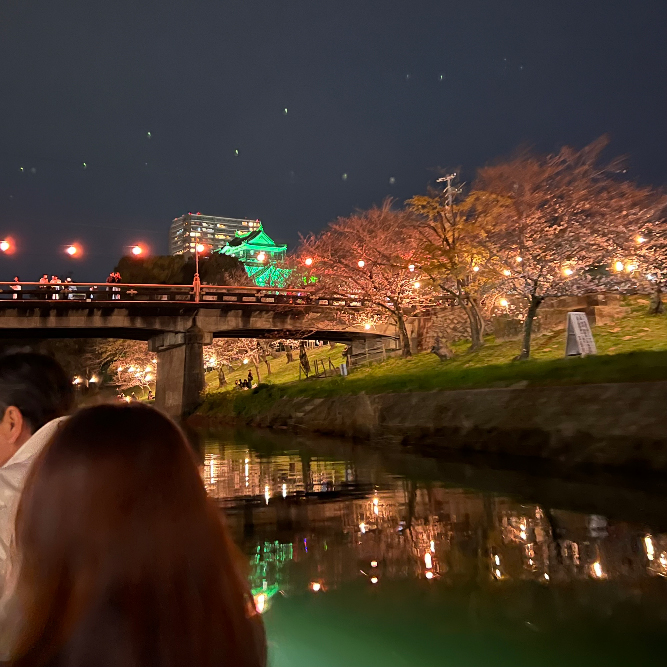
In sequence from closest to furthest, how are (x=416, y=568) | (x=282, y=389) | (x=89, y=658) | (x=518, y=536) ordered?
(x=89, y=658), (x=416, y=568), (x=518, y=536), (x=282, y=389)

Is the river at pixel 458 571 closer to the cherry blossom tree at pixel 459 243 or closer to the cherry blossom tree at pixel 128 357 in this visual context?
the cherry blossom tree at pixel 459 243

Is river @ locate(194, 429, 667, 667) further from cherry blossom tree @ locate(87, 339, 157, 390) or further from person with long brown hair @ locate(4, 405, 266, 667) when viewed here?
cherry blossom tree @ locate(87, 339, 157, 390)

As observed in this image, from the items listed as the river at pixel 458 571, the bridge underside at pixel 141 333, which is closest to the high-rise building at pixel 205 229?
the bridge underside at pixel 141 333

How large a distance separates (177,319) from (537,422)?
2805 cm

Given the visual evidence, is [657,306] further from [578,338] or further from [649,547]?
[649,547]

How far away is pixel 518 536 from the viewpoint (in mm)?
5598

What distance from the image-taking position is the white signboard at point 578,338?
16.6m

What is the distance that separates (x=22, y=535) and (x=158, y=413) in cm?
46

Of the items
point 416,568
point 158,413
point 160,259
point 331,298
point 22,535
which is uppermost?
point 160,259

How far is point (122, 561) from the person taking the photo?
4.72 ft

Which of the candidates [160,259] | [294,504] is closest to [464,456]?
[294,504]

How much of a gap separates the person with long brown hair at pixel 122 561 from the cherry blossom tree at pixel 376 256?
28622 millimetres

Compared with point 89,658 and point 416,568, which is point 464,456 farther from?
point 89,658

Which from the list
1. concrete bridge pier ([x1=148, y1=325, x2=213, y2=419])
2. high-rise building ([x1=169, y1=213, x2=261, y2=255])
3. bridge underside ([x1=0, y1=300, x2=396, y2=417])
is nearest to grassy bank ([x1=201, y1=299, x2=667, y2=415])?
concrete bridge pier ([x1=148, y1=325, x2=213, y2=419])
